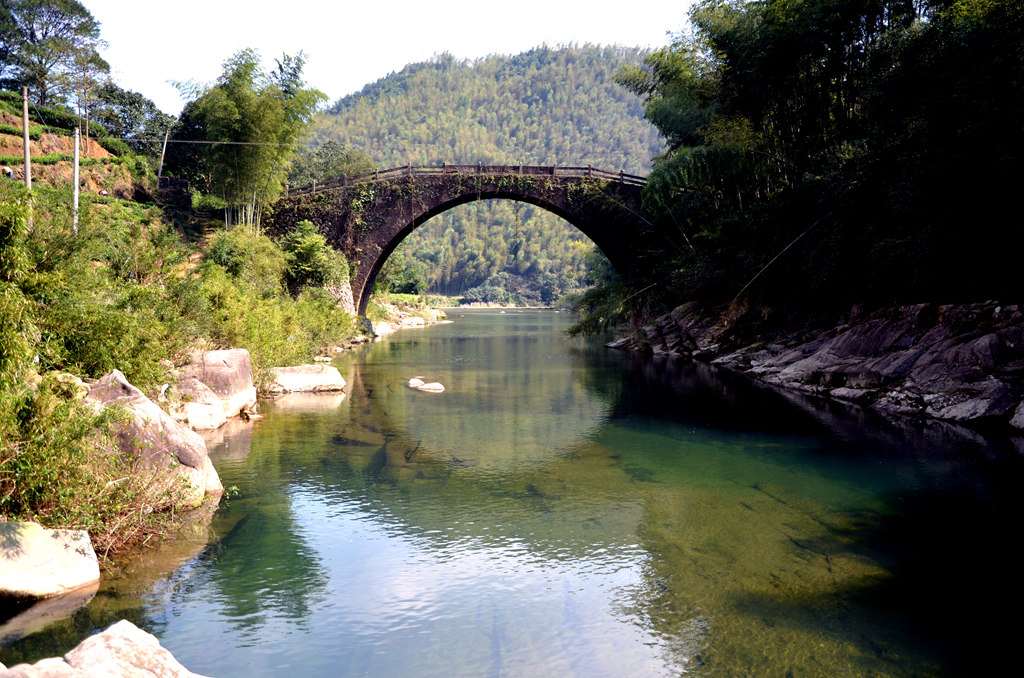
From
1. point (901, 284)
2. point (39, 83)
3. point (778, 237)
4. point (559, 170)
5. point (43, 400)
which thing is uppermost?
point (39, 83)

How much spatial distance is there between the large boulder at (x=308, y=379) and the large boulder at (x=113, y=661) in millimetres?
12595

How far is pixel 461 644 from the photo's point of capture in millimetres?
5270

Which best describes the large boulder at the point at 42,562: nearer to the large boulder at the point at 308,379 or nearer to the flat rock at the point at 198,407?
the flat rock at the point at 198,407

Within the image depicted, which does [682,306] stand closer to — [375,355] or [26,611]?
[375,355]

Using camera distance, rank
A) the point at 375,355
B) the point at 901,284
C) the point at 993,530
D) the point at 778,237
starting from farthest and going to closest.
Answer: the point at 375,355
the point at 778,237
the point at 901,284
the point at 993,530

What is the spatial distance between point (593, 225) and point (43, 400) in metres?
26.1

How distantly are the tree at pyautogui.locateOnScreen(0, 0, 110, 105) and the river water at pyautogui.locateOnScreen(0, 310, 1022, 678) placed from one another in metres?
39.5

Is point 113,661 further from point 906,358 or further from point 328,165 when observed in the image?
point 328,165

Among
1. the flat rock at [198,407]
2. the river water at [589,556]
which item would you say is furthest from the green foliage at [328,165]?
the river water at [589,556]

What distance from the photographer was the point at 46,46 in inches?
1649

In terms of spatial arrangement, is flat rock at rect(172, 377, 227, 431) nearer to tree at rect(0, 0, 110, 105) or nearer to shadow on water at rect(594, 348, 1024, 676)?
shadow on water at rect(594, 348, 1024, 676)

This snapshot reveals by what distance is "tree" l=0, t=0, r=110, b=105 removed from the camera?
41.0 metres

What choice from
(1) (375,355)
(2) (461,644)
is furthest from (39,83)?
(2) (461,644)

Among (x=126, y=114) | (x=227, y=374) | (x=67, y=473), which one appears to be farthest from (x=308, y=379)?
(x=126, y=114)
